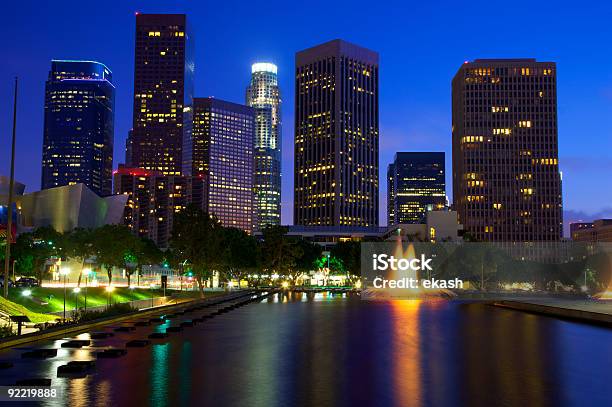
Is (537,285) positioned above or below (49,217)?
below

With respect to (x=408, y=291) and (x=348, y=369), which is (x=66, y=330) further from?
(x=408, y=291)

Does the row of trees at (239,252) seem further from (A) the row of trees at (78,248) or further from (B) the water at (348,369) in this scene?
(B) the water at (348,369)

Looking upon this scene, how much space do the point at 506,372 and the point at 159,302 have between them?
183ft

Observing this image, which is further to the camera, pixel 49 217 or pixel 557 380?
pixel 49 217

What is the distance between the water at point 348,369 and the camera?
17.7 meters

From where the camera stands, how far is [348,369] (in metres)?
23.0

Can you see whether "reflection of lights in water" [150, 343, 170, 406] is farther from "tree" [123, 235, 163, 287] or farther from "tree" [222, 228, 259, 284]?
"tree" [222, 228, 259, 284]

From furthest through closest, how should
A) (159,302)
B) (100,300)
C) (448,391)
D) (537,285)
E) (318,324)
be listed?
(537,285)
(159,302)
(100,300)
(318,324)
(448,391)

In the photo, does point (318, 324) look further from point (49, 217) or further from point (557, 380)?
point (49, 217)

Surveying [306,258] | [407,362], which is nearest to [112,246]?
[306,258]

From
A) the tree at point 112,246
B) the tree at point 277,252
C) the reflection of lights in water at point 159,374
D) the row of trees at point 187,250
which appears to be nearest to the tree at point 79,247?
the row of trees at point 187,250

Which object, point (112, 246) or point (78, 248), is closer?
point (112, 246)

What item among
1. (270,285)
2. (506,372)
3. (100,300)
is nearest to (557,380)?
(506,372)

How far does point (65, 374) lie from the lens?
2091 centimetres
